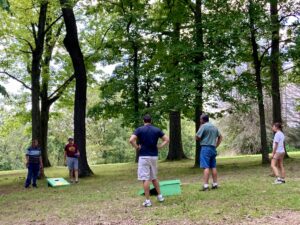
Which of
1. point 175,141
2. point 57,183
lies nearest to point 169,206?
point 57,183

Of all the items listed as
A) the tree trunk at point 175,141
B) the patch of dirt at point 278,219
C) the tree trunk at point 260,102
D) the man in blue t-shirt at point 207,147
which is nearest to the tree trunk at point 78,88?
the tree trunk at point 260,102

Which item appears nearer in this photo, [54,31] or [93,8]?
[93,8]

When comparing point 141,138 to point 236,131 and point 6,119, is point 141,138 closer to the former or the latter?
point 6,119

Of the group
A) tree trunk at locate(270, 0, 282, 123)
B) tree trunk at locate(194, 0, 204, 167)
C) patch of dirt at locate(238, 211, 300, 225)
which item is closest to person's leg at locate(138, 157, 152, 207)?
patch of dirt at locate(238, 211, 300, 225)

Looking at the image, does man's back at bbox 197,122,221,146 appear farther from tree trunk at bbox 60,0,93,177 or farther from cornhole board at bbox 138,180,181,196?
tree trunk at bbox 60,0,93,177

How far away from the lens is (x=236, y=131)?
44.1 meters

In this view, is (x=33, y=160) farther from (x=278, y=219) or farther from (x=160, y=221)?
(x=278, y=219)

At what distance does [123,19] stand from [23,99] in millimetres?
15548

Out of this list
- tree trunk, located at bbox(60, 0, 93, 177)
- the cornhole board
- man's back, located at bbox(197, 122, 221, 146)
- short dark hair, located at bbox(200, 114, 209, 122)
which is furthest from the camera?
tree trunk, located at bbox(60, 0, 93, 177)

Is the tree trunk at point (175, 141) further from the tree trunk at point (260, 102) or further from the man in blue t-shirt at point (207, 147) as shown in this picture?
the man in blue t-shirt at point (207, 147)

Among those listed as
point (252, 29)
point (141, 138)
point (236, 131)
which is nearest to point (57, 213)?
point (141, 138)

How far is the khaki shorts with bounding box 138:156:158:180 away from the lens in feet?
29.8

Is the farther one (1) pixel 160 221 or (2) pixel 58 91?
(2) pixel 58 91

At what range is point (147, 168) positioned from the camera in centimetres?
910
